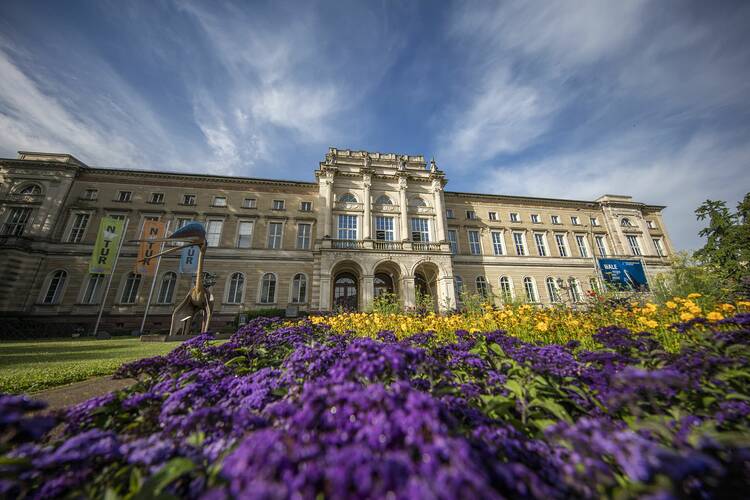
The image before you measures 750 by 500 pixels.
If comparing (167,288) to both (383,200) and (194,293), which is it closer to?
(194,293)

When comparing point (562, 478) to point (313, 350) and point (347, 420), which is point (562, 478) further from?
point (313, 350)

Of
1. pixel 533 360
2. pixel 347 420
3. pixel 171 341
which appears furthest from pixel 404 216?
pixel 347 420

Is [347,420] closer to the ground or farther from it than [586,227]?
closer to the ground

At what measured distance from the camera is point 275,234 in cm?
1953

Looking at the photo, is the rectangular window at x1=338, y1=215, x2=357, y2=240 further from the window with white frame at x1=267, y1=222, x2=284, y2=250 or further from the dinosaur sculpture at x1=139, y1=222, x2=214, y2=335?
the dinosaur sculpture at x1=139, y1=222, x2=214, y2=335

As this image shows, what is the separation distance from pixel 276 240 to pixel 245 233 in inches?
92.3

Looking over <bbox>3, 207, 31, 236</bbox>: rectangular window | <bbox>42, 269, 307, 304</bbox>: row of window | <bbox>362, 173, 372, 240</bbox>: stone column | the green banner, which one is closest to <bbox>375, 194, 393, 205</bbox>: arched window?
<bbox>362, 173, 372, 240</bbox>: stone column

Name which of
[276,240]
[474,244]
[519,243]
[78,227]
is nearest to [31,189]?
[78,227]

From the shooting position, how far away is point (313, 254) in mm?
18297

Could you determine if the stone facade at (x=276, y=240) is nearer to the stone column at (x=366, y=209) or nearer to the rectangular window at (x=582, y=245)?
the stone column at (x=366, y=209)

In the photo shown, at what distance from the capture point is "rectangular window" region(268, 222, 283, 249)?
1927 centimetres

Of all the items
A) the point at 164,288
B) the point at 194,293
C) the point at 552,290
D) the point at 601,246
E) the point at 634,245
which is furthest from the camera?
the point at 634,245

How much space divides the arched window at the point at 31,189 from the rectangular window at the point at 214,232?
1213 centimetres

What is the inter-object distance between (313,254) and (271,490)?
59.1 feet
